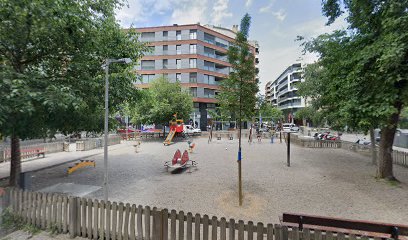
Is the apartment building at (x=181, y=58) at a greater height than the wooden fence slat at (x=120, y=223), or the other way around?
the apartment building at (x=181, y=58)

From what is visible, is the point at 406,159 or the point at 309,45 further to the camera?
the point at 309,45

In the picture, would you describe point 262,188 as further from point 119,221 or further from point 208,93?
point 208,93

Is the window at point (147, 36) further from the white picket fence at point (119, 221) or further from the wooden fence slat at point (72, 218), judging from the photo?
the wooden fence slat at point (72, 218)

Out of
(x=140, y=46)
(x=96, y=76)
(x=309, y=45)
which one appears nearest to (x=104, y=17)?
(x=140, y=46)

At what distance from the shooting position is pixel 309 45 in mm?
17250

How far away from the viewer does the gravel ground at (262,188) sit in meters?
7.06

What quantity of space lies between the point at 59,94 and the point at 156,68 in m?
42.7

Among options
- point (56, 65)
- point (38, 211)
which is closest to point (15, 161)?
point (56, 65)

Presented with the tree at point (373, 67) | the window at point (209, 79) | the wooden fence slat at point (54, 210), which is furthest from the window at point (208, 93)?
the wooden fence slat at point (54, 210)

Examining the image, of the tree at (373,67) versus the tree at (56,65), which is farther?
the tree at (373,67)

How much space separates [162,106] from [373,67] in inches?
872

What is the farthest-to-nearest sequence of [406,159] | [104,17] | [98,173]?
[406,159] → [98,173] → [104,17]

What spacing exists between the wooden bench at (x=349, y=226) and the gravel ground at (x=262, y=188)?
171 centimetres

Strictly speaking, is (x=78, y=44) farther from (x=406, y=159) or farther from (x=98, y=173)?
(x=406, y=159)
